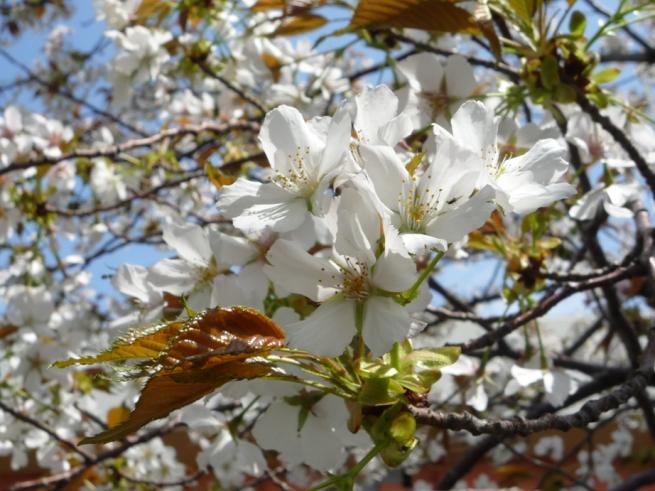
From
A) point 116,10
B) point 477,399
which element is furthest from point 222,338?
point 116,10

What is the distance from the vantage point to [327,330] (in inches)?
24.6

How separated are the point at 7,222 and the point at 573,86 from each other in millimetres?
1685

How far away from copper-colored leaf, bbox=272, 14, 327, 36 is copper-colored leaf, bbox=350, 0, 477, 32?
40cm

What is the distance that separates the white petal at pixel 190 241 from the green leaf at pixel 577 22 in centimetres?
62

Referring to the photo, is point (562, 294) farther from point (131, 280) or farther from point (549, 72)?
point (131, 280)

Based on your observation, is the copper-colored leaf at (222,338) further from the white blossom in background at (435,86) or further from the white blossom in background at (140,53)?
the white blossom in background at (140,53)

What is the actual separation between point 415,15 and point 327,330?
1.71 ft

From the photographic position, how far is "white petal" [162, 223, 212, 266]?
89 cm

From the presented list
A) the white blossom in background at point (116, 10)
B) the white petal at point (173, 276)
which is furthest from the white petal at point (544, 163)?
the white blossom in background at point (116, 10)

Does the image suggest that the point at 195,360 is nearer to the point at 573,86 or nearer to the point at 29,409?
the point at 573,86

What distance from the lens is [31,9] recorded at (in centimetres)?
383

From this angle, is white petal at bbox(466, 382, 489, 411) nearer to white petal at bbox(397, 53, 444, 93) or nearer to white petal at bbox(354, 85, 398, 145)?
white petal at bbox(397, 53, 444, 93)

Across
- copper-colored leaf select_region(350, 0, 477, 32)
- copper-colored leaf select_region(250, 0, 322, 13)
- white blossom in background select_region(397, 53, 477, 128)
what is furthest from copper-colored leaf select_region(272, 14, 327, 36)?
copper-colored leaf select_region(350, 0, 477, 32)

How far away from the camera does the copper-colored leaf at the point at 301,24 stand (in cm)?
137
